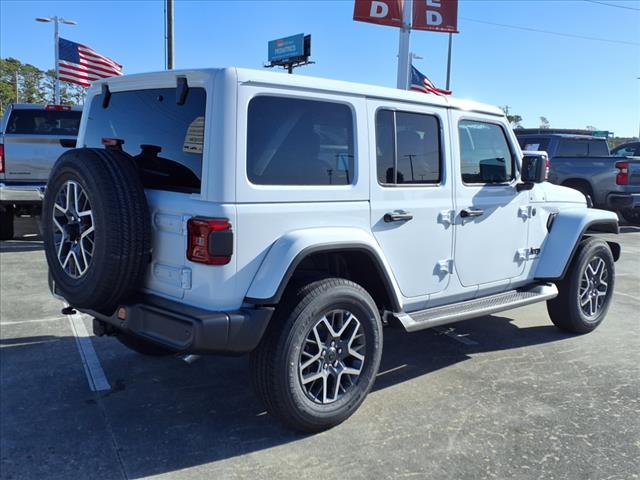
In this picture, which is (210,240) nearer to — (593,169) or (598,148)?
(593,169)

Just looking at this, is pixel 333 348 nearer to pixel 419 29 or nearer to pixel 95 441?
pixel 95 441

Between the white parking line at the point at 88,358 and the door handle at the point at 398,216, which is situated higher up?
the door handle at the point at 398,216

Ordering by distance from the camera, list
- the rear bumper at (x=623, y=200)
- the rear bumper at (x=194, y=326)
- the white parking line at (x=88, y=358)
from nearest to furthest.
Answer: the rear bumper at (x=194, y=326)
the white parking line at (x=88, y=358)
the rear bumper at (x=623, y=200)

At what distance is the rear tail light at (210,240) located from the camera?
9.68 ft

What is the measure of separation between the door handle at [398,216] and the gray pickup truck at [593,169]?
33.1ft

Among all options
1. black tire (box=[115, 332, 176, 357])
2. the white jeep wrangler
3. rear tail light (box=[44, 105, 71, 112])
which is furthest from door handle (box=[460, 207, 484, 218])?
rear tail light (box=[44, 105, 71, 112])

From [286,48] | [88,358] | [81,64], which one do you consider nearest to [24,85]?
[286,48]

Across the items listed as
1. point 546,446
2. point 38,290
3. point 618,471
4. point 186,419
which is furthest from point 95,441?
point 38,290

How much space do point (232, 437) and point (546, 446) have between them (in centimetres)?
179

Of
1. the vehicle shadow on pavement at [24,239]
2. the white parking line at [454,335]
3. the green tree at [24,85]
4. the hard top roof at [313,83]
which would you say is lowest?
the white parking line at [454,335]

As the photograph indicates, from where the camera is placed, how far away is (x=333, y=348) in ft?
11.4

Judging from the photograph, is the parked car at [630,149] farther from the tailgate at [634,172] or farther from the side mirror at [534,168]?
the side mirror at [534,168]

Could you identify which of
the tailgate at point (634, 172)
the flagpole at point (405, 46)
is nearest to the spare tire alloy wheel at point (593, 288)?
the flagpole at point (405, 46)

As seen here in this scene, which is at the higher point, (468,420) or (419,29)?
(419,29)
